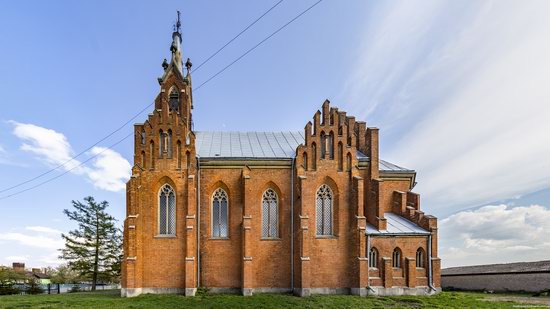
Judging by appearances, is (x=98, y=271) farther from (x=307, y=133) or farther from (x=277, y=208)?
(x=307, y=133)

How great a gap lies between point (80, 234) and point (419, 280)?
34323 mm

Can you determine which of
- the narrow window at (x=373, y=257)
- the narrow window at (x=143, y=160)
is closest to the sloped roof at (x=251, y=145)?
the narrow window at (x=143, y=160)

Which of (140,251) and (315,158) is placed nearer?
(140,251)

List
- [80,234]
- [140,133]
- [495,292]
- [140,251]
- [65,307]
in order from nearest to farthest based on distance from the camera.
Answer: [65,307], [140,251], [140,133], [495,292], [80,234]

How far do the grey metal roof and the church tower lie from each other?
13626mm

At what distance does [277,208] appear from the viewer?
26594 mm

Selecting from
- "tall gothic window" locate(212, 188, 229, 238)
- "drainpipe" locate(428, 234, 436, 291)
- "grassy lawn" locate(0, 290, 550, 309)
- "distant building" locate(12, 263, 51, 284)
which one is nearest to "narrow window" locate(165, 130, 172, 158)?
"tall gothic window" locate(212, 188, 229, 238)

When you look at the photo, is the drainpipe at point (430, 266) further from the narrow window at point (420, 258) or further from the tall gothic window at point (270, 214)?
the tall gothic window at point (270, 214)

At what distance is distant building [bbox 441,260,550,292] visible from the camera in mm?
26984

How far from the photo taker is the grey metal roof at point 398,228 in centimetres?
2509

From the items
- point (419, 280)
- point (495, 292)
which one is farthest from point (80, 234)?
point (495, 292)

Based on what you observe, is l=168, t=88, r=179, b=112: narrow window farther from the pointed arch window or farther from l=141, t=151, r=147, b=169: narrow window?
the pointed arch window

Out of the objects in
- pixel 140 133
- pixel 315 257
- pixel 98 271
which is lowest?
pixel 98 271

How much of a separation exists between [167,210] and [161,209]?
1.63 feet
